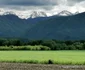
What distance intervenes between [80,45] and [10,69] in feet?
301

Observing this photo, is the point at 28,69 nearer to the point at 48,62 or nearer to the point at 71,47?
the point at 48,62

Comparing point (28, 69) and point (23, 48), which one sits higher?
point (28, 69)

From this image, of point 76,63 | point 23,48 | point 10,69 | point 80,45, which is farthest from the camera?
point 80,45

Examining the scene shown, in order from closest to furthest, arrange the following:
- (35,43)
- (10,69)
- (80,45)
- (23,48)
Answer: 1. (10,69)
2. (23,48)
3. (80,45)
4. (35,43)

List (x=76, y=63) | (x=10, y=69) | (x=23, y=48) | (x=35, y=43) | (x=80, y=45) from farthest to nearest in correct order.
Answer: (x=35, y=43)
(x=80, y=45)
(x=23, y=48)
(x=76, y=63)
(x=10, y=69)

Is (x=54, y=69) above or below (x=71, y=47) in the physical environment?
above

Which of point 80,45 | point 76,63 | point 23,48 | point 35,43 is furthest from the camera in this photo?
point 35,43

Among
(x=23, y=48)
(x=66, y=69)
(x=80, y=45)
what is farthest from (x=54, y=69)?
(x=80, y=45)

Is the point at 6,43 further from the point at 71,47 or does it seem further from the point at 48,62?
the point at 48,62

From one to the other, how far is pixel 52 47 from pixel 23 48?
12.8 meters

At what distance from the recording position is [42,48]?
12594 centimetres

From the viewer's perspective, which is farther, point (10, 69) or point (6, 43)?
point (6, 43)

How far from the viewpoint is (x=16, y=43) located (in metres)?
141

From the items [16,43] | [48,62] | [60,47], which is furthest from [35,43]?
[48,62]
